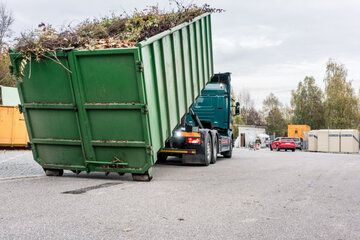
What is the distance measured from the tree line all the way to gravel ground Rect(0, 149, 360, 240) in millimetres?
50364

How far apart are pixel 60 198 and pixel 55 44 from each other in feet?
9.82

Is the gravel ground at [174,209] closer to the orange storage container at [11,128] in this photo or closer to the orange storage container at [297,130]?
the orange storage container at [11,128]

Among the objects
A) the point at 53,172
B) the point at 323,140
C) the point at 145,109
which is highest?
the point at 145,109

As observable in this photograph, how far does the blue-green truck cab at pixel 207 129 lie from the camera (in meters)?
11.4

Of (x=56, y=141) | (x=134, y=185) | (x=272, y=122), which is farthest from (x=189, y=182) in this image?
(x=272, y=122)

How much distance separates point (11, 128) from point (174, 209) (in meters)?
15.4

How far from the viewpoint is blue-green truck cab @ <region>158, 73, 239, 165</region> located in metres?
11.4

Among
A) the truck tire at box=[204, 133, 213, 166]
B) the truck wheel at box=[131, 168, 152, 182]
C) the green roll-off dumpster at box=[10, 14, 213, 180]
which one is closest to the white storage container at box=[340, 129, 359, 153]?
the truck tire at box=[204, 133, 213, 166]

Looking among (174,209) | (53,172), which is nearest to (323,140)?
(53,172)

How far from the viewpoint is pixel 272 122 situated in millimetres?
74812

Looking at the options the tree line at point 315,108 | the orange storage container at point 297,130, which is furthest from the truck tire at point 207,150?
the tree line at point 315,108

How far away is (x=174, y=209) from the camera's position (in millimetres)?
5012

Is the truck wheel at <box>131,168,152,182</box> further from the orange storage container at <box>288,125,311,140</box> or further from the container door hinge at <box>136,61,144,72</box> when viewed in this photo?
the orange storage container at <box>288,125,311,140</box>

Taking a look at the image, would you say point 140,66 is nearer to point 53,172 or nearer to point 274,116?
point 53,172
